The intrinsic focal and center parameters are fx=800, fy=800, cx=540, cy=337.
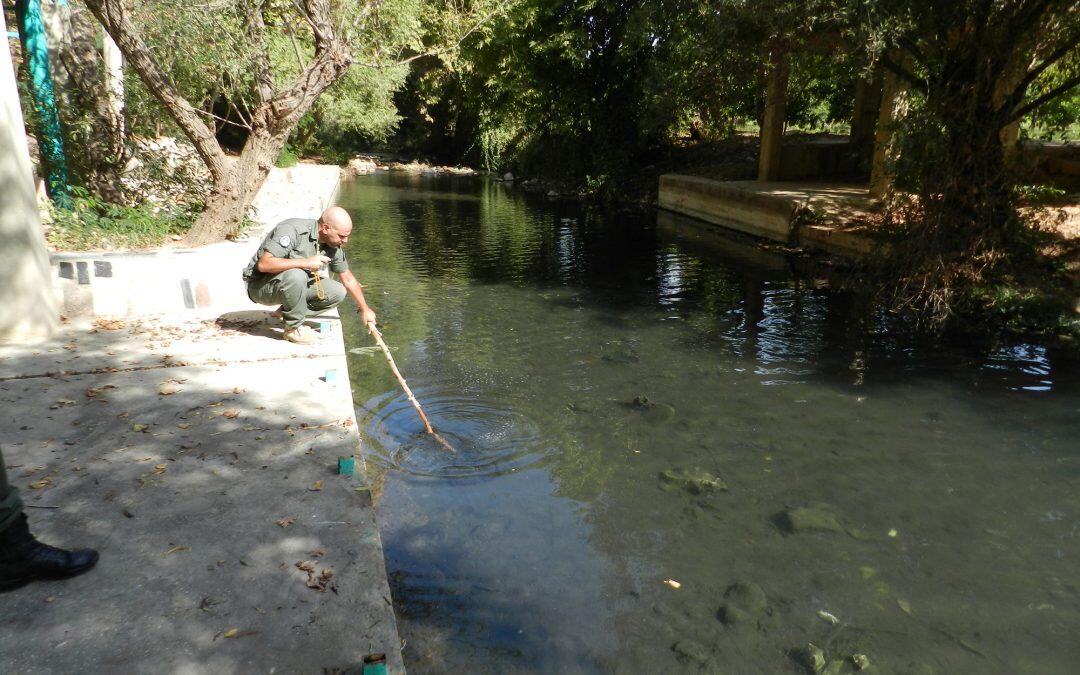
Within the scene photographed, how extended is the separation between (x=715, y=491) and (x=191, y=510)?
304cm

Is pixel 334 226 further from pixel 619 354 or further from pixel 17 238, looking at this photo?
pixel 619 354

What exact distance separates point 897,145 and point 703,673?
817cm

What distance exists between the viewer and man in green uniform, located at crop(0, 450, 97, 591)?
290 centimetres

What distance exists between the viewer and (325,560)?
11.1ft

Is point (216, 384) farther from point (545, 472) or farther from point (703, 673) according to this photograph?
point (703, 673)

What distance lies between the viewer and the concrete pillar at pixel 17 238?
5.60 meters

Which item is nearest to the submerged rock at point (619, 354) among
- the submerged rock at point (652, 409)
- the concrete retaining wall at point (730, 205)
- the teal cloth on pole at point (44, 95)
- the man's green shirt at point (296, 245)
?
the submerged rock at point (652, 409)

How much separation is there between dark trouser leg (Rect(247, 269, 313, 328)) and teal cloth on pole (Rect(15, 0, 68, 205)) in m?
4.22

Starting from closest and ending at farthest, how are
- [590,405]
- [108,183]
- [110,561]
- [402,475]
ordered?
[110,561]
[402,475]
[590,405]
[108,183]

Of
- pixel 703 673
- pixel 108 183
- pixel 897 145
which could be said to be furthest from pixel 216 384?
pixel 897 145

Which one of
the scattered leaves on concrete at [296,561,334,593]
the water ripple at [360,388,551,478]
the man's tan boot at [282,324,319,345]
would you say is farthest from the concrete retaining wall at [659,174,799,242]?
the scattered leaves on concrete at [296,561,334,593]

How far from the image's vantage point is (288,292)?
6258 millimetres

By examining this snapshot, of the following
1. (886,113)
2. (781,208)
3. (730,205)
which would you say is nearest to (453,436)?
(781,208)

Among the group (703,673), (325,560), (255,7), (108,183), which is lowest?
(703,673)
